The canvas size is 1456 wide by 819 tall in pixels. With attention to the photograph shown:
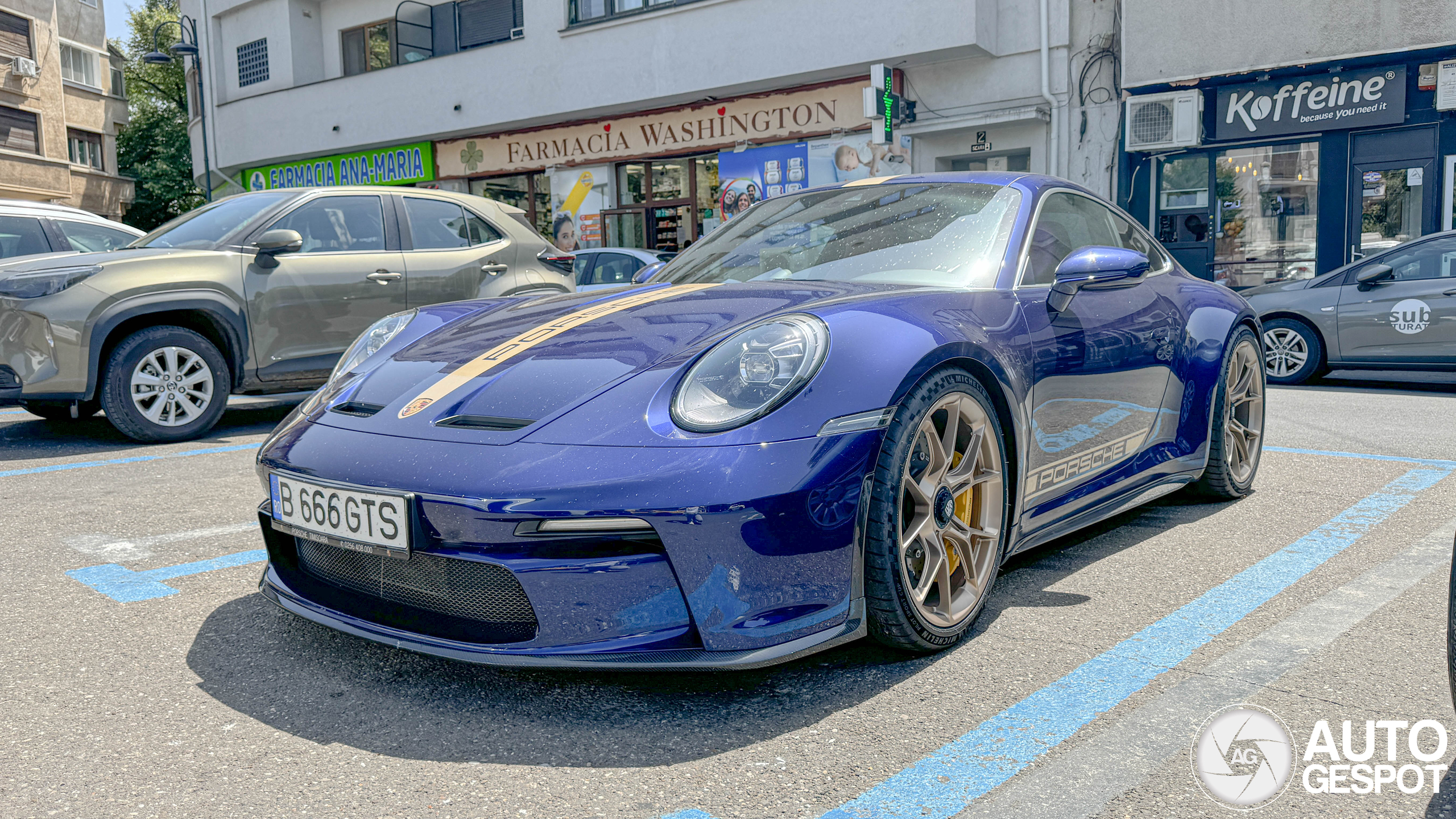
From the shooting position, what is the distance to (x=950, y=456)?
2725 mm

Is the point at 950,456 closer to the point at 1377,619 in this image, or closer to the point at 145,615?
the point at 1377,619

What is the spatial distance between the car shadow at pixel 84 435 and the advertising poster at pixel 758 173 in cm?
1068

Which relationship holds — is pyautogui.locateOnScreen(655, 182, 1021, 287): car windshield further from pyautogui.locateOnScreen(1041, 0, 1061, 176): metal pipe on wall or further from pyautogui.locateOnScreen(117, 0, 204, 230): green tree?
pyautogui.locateOnScreen(117, 0, 204, 230): green tree

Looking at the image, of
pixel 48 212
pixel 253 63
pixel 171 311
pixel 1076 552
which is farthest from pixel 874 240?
pixel 253 63

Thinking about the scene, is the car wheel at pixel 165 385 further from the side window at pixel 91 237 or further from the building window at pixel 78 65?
the building window at pixel 78 65

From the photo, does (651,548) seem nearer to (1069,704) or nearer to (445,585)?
(445,585)

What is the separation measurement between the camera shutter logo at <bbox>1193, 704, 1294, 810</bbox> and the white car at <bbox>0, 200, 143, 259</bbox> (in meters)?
→ 7.47

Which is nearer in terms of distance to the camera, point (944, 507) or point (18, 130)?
point (944, 507)

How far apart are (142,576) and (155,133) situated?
1730 inches

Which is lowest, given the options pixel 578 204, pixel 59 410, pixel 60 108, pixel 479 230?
pixel 59 410

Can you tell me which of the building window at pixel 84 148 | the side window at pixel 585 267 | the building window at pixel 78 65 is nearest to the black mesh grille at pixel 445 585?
the side window at pixel 585 267

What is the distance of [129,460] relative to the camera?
559 centimetres

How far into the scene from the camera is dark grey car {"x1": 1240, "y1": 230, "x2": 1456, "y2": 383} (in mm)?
8398

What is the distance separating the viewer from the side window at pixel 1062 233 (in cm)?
329
